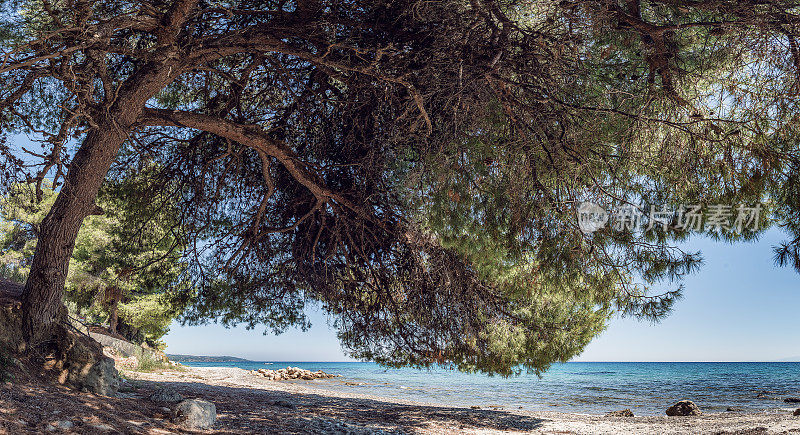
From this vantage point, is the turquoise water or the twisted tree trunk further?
the turquoise water

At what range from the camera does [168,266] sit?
300 inches

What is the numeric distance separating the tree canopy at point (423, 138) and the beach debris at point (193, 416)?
201cm

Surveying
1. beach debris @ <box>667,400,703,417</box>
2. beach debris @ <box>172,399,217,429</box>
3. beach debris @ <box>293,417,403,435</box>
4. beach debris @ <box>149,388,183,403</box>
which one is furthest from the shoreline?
beach debris @ <box>667,400,703,417</box>

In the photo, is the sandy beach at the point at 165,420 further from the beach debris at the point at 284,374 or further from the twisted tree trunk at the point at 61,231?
the beach debris at the point at 284,374

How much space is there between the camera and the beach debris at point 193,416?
13.9 ft

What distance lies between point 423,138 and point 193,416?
3469 millimetres

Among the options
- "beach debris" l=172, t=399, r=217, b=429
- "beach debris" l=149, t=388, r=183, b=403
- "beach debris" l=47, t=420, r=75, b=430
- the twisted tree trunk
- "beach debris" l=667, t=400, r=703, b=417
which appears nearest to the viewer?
"beach debris" l=47, t=420, r=75, b=430

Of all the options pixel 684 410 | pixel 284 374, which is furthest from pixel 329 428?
pixel 284 374

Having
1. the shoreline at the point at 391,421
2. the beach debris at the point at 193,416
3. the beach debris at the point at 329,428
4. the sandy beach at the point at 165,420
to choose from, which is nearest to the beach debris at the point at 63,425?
the sandy beach at the point at 165,420

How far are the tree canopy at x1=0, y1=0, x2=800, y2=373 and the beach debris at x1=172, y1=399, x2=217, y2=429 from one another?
6.59 ft

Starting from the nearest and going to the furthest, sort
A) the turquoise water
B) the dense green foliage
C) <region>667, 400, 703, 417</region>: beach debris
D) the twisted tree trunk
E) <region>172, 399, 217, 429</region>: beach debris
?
<region>172, 399, 217, 429</region>: beach debris → the twisted tree trunk → <region>667, 400, 703, 417</region>: beach debris → the dense green foliage → the turquoise water

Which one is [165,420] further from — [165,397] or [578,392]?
[578,392]

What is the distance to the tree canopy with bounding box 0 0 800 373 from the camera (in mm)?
3951

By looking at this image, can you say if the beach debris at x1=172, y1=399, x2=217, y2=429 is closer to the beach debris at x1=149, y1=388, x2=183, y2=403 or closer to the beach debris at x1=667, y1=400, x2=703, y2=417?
the beach debris at x1=149, y1=388, x2=183, y2=403
